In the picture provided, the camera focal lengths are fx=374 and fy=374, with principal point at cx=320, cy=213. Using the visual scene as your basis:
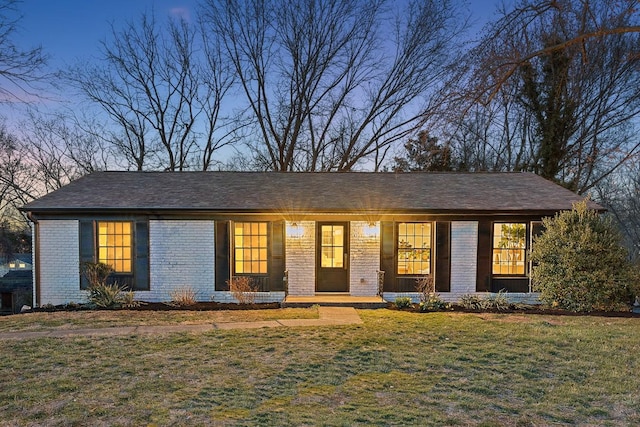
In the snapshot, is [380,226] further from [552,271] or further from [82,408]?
[82,408]

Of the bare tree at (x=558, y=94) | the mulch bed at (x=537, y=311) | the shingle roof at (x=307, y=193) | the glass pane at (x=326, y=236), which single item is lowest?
the mulch bed at (x=537, y=311)

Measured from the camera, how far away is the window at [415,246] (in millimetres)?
10945

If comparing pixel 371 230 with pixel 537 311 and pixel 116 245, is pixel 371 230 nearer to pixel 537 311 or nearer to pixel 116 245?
pixel 537 311

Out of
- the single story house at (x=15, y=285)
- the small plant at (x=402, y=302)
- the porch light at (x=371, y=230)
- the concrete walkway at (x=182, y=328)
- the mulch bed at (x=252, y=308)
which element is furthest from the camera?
the single story house at (x=15, y=285)

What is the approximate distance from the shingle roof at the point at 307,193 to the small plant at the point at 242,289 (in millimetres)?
1974

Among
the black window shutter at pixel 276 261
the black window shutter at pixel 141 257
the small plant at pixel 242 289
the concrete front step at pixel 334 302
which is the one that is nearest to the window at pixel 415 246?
the concrete front step at pixel 334 302

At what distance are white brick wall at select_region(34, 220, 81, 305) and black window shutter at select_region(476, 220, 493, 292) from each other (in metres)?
11.2

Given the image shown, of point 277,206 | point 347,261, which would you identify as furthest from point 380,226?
point 277,206

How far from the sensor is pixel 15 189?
23922 millimetres

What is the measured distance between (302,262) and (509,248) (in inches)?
238

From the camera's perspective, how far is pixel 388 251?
10.8 meters

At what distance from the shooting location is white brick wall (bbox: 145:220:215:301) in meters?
10.6

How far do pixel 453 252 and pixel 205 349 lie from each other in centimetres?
746

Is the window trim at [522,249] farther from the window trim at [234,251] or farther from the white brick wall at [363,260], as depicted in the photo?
the window trim at [234,251]
